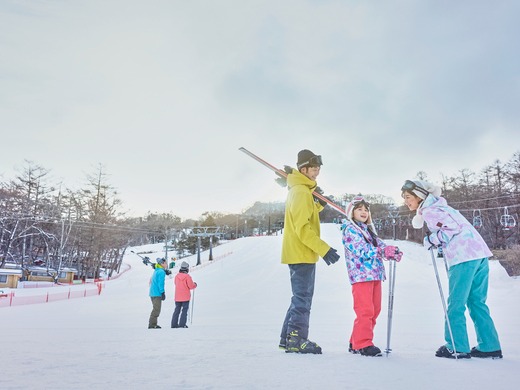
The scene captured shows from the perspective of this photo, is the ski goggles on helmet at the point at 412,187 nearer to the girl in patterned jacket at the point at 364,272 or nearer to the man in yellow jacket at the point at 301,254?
the girl in patterned jacket at the point at 364,272

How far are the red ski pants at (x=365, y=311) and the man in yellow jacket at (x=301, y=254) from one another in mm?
373

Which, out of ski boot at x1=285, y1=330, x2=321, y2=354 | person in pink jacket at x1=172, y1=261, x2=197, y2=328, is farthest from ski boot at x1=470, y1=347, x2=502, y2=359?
person in pink jacket at x1=172, y1=261, x2=197, y2=328

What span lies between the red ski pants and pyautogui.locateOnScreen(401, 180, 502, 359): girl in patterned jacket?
2.01 feet

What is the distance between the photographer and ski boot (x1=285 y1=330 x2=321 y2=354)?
313 centimetres

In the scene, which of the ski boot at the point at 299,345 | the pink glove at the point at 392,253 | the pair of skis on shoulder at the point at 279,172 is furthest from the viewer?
the pair of skis on shoulder at the point at 279,172

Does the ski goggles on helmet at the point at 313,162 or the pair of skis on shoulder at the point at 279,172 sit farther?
the pair of skis on shoulder at the point at 279,172

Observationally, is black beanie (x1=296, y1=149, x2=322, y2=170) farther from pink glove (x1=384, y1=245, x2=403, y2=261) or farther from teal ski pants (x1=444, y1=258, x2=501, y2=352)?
teal ski pants (x1=444, y1=258, x2=501, y2=352)

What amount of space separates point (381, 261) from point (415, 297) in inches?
538

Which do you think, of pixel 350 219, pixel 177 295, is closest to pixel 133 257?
pixel 177 295

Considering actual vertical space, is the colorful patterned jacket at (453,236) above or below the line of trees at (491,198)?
below

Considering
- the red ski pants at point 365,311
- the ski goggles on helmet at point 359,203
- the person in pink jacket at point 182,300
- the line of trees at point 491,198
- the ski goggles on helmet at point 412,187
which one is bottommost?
the person in pink jacket at point 182,300

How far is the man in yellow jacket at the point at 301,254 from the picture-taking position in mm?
3240

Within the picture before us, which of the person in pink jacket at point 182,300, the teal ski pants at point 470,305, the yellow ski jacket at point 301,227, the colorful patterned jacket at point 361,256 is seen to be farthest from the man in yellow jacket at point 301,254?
the person in pink jacket at point 182,300

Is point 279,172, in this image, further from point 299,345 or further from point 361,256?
point 299,345
